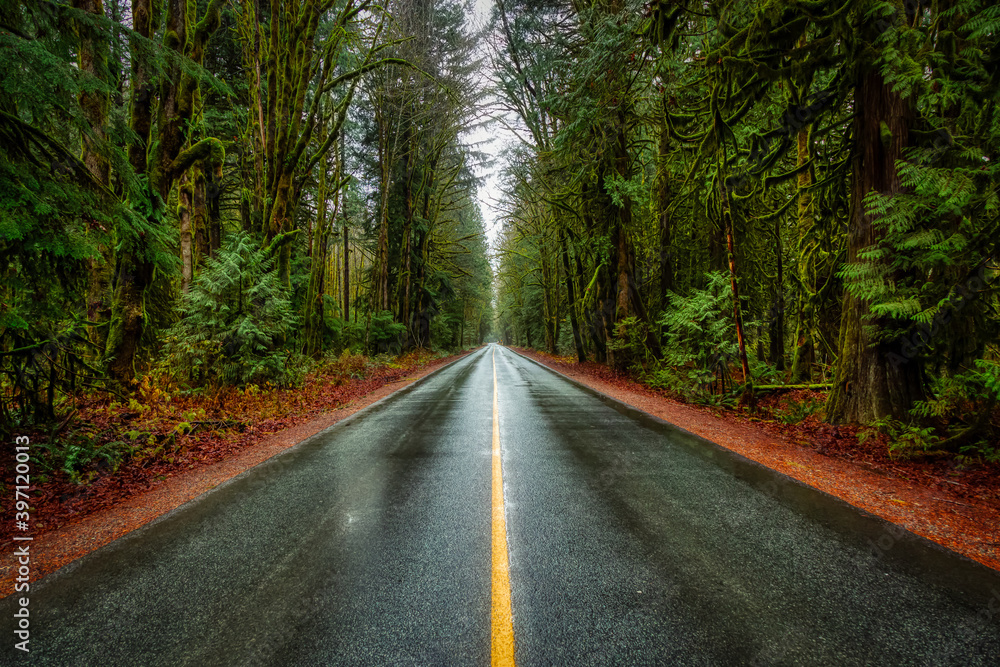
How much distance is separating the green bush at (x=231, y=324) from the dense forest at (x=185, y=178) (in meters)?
0.04

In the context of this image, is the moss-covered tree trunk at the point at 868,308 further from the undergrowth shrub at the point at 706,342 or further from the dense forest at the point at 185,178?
the dense forest at the point at 185,178

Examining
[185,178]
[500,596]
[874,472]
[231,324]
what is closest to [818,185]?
[874,472]

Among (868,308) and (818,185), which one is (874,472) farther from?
(818,185)

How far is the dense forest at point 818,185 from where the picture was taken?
16.5 feet

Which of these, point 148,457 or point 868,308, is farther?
point 868,308

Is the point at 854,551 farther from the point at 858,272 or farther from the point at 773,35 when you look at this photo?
the point at 773,35

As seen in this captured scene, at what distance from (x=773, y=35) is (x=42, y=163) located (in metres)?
9.77

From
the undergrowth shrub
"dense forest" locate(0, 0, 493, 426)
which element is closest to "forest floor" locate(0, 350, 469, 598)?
"dense forest" locate(0, 0, 493, 426)

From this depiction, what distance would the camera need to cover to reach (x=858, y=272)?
18.2ft

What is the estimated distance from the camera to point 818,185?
279 inches

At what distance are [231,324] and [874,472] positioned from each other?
12038 millimetres

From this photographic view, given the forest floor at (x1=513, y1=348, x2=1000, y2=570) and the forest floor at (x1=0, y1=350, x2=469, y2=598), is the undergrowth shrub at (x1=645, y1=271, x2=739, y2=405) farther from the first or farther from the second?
the forest floor at (x1=0, y1=350, x2=469, y2=598)

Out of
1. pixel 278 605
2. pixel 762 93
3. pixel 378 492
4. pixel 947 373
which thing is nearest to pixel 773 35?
pixel 762 93

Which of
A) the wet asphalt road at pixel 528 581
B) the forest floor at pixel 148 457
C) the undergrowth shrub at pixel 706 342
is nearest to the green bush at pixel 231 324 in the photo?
the forest floor at pixel 148 457
